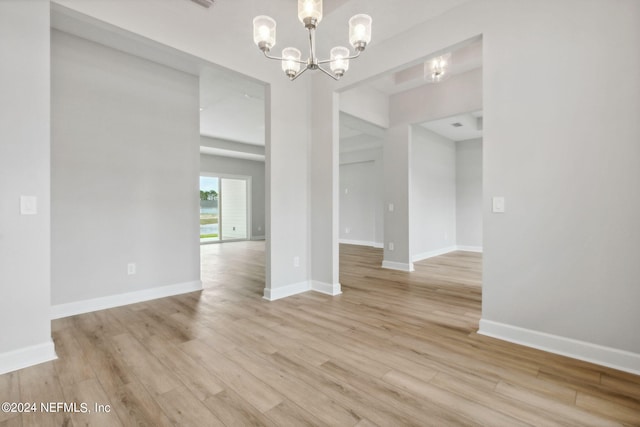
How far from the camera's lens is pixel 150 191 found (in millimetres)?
3582

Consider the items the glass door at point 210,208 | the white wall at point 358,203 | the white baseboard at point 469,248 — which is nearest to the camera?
the white baseboard at point 469,248

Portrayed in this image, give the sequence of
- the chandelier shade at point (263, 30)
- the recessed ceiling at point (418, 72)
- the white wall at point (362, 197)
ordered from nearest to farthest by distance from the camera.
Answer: the chandelier shade at point (263, 30) → the recessed ceiling at point (418, 72) → the white wall at point (362, 197)

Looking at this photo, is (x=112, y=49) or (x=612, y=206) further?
(x=112, y=49)

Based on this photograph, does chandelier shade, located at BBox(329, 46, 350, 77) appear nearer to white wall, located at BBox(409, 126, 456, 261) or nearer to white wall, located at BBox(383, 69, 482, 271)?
white wall, located at BBox(383, 69, 482, 271)

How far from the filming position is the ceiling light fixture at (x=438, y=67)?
12.0 feet

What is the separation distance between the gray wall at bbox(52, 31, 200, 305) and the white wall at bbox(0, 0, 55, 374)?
1.06 m

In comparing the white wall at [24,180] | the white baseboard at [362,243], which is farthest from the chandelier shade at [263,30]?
the white baseboard at [362,243]

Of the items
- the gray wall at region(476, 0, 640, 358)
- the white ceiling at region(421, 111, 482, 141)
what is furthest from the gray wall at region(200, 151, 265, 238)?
the gray wall at region(476, 0, 640, 358)

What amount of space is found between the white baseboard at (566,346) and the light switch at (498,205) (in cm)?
94

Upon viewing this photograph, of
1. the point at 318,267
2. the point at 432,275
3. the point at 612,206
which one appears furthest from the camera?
the point at 432,275

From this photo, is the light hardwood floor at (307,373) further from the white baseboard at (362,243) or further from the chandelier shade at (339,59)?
the white baseboard at (362,243)

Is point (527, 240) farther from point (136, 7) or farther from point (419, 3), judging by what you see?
point (136, 7)

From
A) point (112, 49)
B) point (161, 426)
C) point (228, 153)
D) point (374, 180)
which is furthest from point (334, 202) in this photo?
point (228, 153)

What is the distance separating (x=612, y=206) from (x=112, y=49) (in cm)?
481
